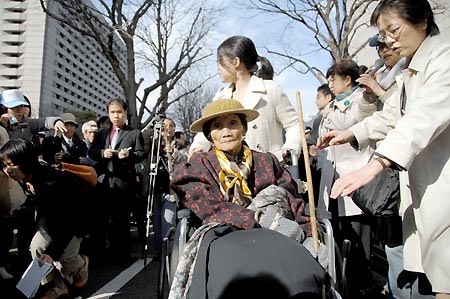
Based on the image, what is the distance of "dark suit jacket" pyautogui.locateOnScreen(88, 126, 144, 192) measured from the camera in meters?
4.39

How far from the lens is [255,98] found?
280 centimetres

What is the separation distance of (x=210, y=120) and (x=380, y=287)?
2229 millimetres

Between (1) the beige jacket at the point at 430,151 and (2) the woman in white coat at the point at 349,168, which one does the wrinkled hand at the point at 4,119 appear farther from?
(1) the beige jacket at the point at 430,151

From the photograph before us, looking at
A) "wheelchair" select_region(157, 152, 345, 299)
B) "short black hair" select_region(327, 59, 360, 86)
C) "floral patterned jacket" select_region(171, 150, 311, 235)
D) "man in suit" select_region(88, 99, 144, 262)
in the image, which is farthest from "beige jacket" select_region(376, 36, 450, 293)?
"man in suit" select_region(88, 99, 144, 262)

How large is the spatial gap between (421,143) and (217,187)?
3.88 ft

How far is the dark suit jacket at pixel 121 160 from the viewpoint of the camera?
439cm

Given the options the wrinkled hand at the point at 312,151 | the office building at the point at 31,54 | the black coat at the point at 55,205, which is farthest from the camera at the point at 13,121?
the office building at the point at 31,54

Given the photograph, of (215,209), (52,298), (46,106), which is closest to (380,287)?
(215,209)

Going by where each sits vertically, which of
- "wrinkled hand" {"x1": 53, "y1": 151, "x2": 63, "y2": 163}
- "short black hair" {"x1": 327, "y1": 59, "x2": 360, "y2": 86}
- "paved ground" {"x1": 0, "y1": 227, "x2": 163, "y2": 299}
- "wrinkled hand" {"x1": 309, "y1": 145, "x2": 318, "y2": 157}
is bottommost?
"paved ground" {"x1": 0, "y1": 227, "x2": 163, "y2": 299}

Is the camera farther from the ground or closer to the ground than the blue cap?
closer to the ground

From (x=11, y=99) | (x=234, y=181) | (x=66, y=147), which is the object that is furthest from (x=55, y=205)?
(x=66, y=147)

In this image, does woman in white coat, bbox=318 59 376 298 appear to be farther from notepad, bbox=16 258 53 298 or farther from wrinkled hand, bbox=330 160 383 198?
notepad, bbox=16 258 53 298

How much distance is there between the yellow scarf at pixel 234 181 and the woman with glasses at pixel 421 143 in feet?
2.62

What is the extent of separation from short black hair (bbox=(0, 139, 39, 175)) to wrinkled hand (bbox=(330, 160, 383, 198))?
242 cm
